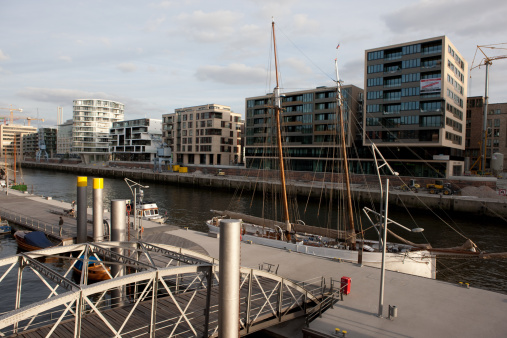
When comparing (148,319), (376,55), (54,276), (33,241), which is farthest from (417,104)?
(54,276)

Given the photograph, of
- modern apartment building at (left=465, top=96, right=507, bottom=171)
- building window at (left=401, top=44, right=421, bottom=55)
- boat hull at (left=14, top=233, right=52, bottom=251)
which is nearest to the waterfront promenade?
boat hull at (left=14, top=233, right=52, bottom=251)

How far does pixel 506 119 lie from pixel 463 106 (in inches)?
1568

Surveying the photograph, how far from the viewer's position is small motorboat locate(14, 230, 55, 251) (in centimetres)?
2844

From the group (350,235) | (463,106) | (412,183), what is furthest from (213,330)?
(463,106)

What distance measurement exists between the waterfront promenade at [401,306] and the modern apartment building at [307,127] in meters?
62.6

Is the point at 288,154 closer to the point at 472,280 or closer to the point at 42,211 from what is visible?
the point at 42,211

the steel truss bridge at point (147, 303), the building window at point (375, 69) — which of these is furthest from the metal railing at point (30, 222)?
the building window at point (375, 69)

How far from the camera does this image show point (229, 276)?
1094cm

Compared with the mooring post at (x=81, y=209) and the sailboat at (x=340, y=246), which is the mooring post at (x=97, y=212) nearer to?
the mooring post at (x=81, y=209)

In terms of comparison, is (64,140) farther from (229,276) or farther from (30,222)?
(229,276)

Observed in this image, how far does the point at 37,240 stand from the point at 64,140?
183m

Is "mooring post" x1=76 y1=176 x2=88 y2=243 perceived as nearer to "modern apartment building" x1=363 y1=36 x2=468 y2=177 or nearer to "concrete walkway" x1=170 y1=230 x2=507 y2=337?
"concrete walkway" x1=170 y1=230 x2=507 y2=337

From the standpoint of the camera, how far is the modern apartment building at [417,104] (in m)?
68.1

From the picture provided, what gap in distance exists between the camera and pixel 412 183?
66.2 m
